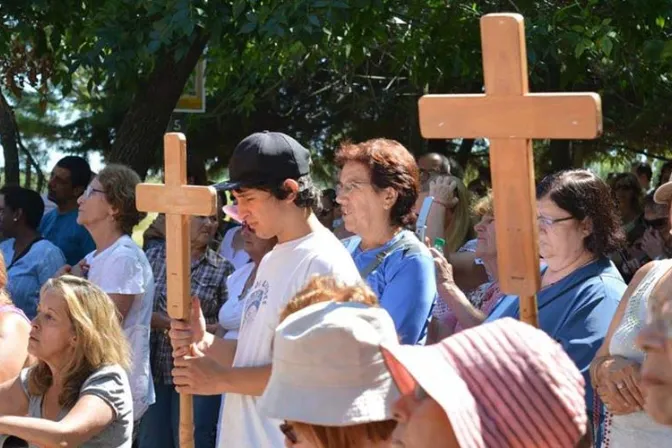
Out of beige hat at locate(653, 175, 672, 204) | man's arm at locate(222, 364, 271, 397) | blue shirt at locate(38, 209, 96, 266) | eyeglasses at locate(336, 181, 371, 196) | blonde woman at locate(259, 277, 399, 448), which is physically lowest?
blue shirt at locate(38, 209, 96, 266)

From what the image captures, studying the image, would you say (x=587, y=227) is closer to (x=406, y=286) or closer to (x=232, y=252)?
(x=406, y=286)

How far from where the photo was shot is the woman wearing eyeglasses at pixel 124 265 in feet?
17.1

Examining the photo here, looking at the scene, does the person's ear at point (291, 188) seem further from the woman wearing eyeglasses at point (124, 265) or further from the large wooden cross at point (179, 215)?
the woman wearing eyeglasses at point (124, 265)

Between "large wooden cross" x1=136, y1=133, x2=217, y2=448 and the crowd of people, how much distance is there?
68 mm

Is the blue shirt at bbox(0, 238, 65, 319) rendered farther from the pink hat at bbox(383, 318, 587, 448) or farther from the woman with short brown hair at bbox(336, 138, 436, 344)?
the pink hat at bbox(383, 318, 587, 448)

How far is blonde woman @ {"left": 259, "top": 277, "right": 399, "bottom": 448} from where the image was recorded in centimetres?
213

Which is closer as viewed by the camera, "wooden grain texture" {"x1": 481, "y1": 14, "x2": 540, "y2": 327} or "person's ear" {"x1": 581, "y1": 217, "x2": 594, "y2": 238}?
"wooden grain texture" {"x1": 481, "y1": 14, "x2": 540, "y2": 327}

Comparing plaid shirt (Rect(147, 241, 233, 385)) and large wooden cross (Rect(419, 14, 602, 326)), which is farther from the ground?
large wooden cross (Rect(419, 14, 602, 326))

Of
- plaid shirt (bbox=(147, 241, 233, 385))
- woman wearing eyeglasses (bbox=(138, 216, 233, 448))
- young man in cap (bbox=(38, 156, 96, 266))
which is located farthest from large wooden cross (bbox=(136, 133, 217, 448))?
young man in cap (bbox=(38, 156, 96, 266))

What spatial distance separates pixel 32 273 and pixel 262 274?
2782 mm

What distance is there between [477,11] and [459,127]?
5.10 m

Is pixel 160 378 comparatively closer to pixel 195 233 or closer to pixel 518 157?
pixel 195 233

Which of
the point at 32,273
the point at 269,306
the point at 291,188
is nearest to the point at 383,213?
the point at 291,188

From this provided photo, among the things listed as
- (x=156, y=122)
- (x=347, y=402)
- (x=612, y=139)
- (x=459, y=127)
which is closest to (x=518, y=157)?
(x=459, y=127)
